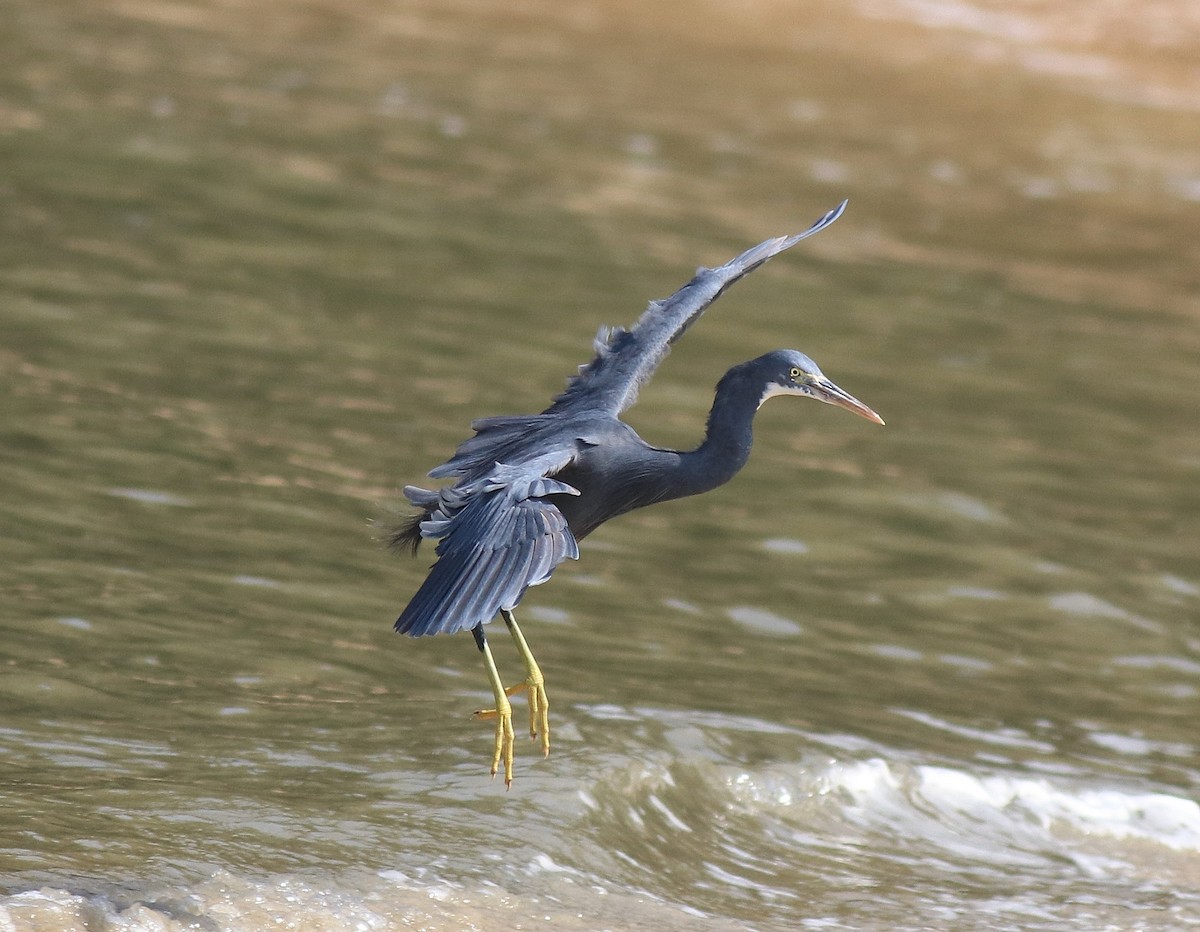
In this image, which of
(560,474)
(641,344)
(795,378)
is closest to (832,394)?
(795,378)

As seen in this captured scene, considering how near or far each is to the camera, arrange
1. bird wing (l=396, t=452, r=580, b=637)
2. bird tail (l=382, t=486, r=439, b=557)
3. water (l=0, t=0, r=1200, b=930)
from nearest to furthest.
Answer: bird wing (l=396, t=452, r=580, b=637) → bird tail (l=382, t=486, r=439, b=557) → water (l=0, t=0, r=1200, b=930)

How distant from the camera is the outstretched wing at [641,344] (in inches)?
254

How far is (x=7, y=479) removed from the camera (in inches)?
328

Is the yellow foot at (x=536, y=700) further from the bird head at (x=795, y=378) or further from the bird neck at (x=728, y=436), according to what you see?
the bird head at (x=795, y=378)

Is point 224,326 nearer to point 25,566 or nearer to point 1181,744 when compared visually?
point 25,566

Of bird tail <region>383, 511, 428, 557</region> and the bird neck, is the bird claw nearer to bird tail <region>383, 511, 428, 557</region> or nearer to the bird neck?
bird tail <region>383, 511, 428, 557</region>

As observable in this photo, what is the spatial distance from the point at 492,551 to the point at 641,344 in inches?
51.6

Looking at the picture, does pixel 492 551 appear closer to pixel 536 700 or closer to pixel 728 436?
pixel 536 700

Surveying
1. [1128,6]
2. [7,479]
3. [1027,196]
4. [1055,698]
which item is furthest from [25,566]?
[1128,6]

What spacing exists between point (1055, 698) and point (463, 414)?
11.3 ft

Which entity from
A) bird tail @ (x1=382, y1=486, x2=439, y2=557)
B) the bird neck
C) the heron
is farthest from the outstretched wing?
bird tail @ (x1=382, y1=486, x2=439, y2=557)

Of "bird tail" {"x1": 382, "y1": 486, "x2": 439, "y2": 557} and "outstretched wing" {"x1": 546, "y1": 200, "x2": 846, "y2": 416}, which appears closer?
"bird tail" {"x1": 382, "y1": 486, "x2": 439, "y2": 557}

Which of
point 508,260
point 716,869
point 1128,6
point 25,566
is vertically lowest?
point 716,869

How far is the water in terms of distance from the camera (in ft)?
20.4
